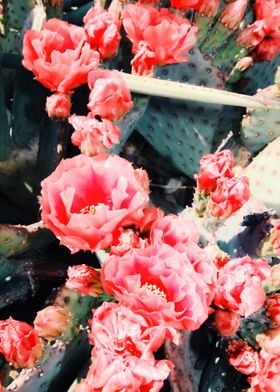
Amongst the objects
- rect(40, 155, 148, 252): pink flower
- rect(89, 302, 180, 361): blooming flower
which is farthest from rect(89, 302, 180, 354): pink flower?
rect(40, 155, 148, 252): pink flower

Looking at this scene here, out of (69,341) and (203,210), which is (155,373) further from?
(203,210)

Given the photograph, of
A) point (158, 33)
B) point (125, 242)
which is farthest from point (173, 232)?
point (158, 33)

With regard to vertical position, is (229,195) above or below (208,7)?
below

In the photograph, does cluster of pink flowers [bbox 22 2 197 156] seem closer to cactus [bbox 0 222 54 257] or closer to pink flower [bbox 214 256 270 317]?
cactus [bbox 0 222 54 257]

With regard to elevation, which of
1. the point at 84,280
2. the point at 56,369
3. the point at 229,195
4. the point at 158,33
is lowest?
the point at 56,369

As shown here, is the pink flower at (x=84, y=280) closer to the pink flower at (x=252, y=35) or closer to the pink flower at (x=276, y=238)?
the pink flower at (x=276, y=238)

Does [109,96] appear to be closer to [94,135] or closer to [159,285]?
[94,135]
